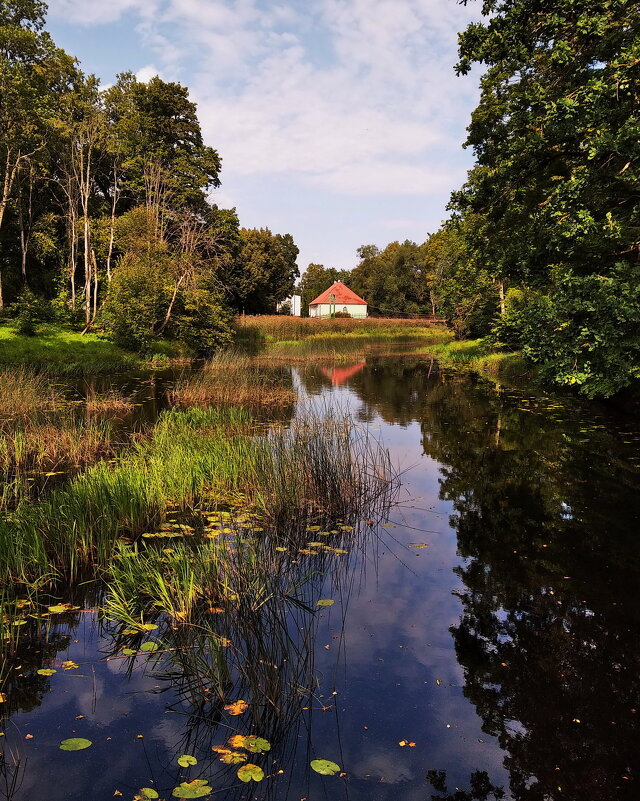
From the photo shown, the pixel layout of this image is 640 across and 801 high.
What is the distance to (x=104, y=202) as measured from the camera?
34969 mm

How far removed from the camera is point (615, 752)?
3.17 m

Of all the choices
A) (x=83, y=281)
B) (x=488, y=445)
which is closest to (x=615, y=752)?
(x=488, y=445)

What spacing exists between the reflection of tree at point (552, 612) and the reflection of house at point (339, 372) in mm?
11916

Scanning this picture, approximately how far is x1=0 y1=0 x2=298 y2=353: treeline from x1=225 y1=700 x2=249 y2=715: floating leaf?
24245 millimetres

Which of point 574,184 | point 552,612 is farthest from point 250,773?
point 574,184

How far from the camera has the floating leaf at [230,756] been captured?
118 inches

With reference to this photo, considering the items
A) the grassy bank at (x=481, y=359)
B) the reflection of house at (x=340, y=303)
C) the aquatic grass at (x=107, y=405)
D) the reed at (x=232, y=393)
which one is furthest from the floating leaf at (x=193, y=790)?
the reflection of house at (x=340, y=303)

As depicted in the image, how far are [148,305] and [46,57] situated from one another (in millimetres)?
16065

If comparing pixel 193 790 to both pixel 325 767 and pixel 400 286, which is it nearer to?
pixel 325 767

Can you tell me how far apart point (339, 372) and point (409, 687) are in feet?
70.4

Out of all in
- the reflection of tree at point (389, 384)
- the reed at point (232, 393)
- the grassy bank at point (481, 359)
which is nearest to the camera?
the reed at point (232, 393)

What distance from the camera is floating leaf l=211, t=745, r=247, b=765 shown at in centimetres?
300

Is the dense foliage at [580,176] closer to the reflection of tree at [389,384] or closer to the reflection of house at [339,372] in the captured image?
the reflection of tree at [389,384]

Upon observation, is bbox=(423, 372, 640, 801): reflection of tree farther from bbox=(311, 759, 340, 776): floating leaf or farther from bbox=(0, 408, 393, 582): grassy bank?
bbox=(0, 408, 393, 582): grassy bank
